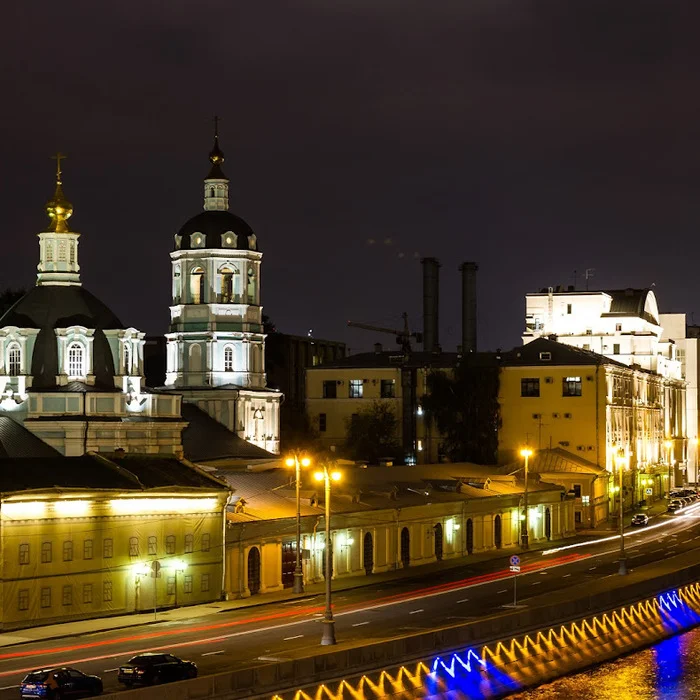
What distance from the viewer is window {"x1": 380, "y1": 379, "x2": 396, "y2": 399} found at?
484 ft

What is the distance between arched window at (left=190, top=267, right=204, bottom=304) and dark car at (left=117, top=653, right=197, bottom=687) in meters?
74.1

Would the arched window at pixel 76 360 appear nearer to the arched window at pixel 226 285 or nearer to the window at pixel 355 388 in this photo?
the arched window at pixel 226 285

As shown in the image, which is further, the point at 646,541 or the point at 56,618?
the point at 646,541

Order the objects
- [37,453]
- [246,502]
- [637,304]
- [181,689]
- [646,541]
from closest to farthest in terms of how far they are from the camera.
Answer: [181,689] < [246,502] < [37,453] < [646,541] < [637,304]

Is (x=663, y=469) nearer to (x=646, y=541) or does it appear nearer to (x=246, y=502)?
(x=646, y=541)

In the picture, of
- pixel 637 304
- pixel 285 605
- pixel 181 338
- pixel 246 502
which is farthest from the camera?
pixel 637 304

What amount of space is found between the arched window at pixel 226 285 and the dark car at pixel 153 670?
7342 cm

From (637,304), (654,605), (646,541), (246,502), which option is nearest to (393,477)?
(646,541)

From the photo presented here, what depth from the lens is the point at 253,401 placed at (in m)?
123

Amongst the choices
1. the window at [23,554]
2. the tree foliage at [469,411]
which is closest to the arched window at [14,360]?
the window at [23,554]

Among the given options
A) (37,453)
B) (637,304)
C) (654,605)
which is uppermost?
(637,304)

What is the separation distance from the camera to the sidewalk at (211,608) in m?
63.8

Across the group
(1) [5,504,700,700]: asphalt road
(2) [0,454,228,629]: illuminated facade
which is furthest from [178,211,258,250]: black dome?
(2) [0,454,228,629]: illuminated facade

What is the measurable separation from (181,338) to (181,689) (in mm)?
80463
